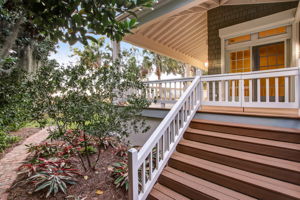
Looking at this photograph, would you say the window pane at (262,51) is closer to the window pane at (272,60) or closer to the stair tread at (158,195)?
the window pane at (272,60)

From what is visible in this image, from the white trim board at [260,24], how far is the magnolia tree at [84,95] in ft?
13.4

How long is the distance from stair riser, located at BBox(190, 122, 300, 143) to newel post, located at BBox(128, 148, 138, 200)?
1782 mm

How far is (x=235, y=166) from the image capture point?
253 centimetres

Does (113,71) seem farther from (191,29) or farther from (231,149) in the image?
(191,29)

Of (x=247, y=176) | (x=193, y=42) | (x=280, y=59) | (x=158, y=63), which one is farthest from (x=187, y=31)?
(x=158, y=63)

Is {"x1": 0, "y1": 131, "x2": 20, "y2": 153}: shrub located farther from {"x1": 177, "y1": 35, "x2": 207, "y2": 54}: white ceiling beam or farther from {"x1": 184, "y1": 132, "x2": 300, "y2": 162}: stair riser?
{"x1": 177, "y1": 35, "x2": 207, "y2": 54}: white ceiling beam

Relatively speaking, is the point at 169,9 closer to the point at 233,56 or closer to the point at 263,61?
the point at 233,56

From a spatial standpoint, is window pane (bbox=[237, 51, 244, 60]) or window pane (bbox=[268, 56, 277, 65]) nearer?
window pane (bbox=[268, 56, 277, 65])

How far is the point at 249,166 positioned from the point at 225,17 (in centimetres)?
529

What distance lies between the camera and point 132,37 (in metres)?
6.02

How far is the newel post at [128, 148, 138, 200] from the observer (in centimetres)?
220

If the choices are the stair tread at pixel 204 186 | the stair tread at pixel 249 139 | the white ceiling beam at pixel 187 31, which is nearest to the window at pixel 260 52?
the white ceiling beam at pixel 187 31

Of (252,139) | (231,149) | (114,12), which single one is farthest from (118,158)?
(114,12)

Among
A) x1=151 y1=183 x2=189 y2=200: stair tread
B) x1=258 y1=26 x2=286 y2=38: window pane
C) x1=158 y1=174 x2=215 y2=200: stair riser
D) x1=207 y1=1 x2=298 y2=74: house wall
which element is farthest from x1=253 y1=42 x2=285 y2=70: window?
x1=151 y1=183 x2=189 y2=200: stair tread
